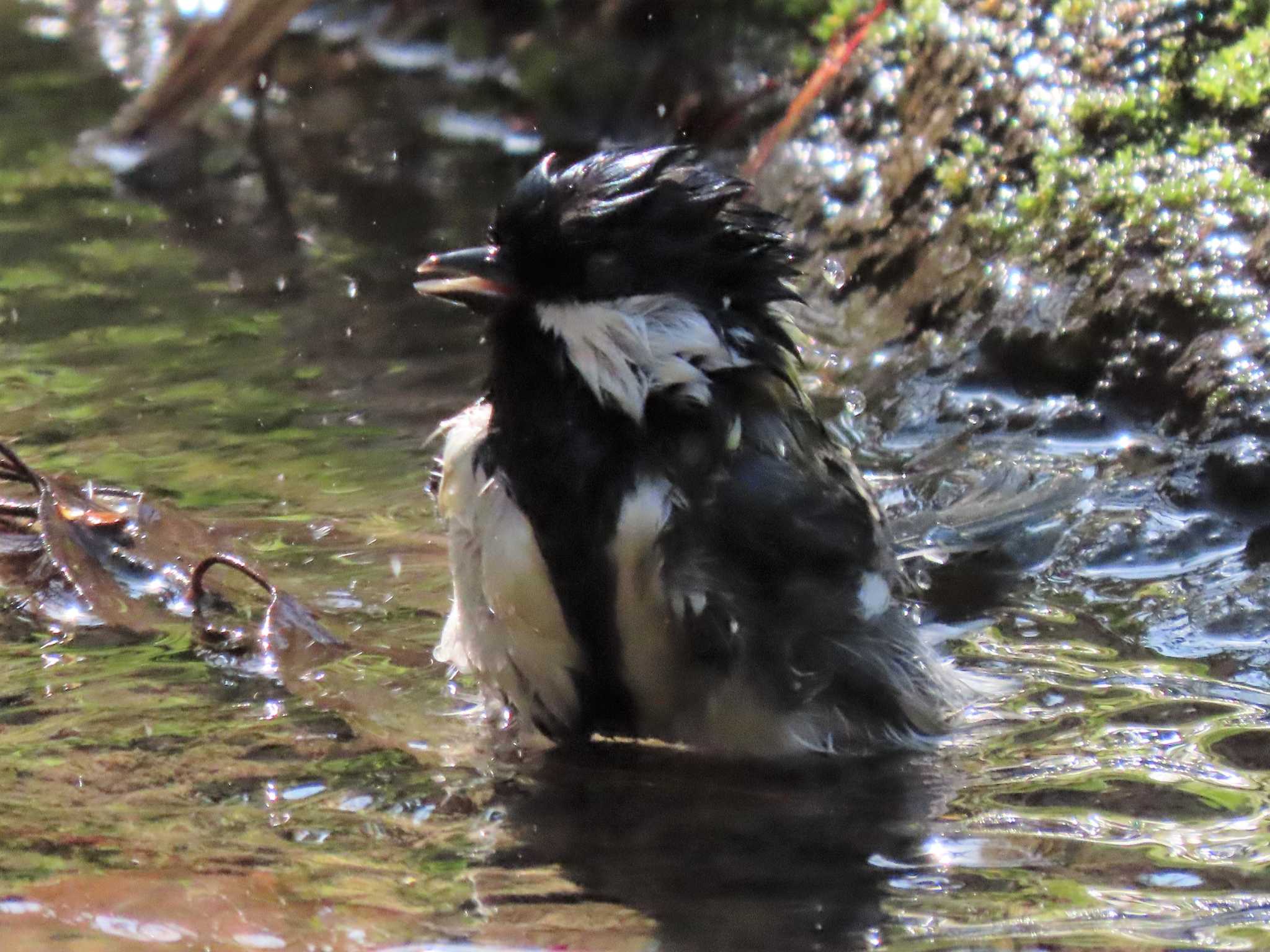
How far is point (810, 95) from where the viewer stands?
20.7ft

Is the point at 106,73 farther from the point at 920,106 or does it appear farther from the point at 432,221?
the point at 920,106

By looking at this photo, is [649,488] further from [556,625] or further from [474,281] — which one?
→ [474,281]

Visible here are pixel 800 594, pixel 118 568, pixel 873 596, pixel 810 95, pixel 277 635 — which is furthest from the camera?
pixel 810 95

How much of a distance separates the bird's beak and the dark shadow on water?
0.84 m

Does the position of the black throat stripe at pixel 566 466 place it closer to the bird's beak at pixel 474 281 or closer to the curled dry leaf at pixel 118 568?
the bird's beak at pixel 474 281

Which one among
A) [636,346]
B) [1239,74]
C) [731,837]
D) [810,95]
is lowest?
[731,837]

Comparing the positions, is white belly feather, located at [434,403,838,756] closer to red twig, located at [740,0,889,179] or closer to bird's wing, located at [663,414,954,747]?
bird's wing, located at [663,414,954,747]

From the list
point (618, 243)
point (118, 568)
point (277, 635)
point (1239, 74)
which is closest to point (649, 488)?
point (618, 243)

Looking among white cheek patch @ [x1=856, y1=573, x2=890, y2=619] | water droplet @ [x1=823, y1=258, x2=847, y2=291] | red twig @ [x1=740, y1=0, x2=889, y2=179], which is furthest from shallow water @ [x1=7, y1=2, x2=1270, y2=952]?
red twig @ [x1=740, y1=0, x2=889, y2=179]

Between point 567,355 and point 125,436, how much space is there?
6.89ft

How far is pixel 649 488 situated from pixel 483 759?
0.60 m

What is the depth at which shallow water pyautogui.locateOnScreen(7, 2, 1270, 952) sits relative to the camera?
233 centimetres

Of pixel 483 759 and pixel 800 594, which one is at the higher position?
pixel 800 594

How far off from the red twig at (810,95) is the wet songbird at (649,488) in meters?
3.21
